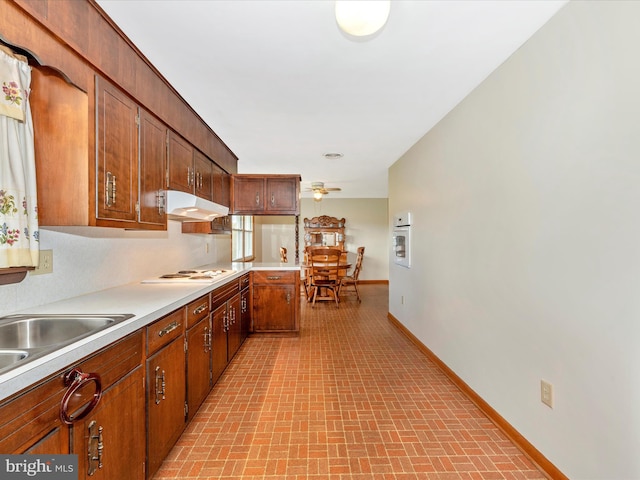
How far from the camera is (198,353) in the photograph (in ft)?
7.20

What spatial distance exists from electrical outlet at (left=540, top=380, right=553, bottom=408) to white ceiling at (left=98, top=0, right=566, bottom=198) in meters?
1.86

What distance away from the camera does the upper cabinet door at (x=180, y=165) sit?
2.49 meters

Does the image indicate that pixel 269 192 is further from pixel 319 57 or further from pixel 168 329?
pixel 168 329

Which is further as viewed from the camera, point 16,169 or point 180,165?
point 180,165

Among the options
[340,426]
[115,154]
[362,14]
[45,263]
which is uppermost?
[362,14]

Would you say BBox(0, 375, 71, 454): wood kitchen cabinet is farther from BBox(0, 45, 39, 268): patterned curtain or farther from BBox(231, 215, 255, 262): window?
BBox(231, 215, 255, 262): window

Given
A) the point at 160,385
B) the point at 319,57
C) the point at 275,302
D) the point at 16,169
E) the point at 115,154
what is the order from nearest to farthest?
the point at 16,169 < the point at 160,385 < the point at 115,154 < the point at 319,57 < the point at 275,302

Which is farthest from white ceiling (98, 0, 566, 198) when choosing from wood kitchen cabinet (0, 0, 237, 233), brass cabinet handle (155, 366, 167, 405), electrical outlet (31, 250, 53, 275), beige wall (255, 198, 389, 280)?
beige wall (255, 198, 389, 280)

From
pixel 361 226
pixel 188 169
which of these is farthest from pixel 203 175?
pixel 361 226

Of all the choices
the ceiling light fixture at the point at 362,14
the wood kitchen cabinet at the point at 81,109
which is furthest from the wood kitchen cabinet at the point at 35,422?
the ceiling light fixture at the point at 362,14

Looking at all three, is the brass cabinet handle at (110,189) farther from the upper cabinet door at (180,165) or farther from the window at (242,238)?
the window at (242,238)

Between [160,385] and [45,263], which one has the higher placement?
[45,263]

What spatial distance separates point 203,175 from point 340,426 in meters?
2.52

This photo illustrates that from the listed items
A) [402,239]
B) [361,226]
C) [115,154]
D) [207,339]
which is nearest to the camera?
[115,154]
